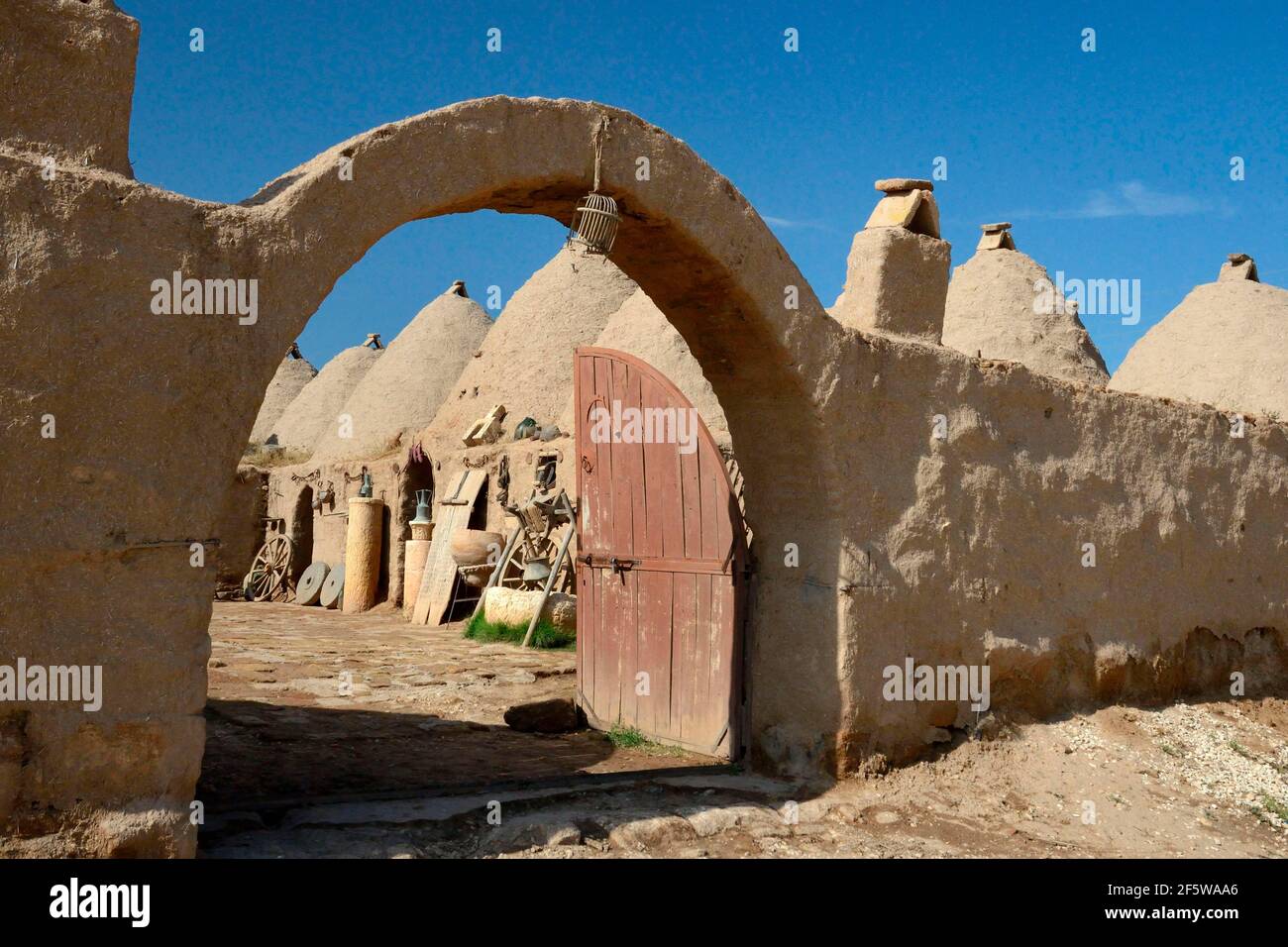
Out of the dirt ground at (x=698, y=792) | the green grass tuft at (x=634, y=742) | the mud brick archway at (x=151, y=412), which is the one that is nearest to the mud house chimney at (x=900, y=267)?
the dirt ground at (x=698, y=792)

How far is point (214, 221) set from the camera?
3.47m

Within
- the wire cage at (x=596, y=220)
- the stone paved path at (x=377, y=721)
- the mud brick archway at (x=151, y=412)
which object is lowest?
the stone paved path at (x=377, y=721)

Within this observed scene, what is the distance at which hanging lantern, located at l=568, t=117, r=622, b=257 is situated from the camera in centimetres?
438

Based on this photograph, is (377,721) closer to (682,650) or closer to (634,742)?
(634,742)

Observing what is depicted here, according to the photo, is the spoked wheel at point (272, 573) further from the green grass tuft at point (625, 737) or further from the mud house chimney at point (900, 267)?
the mud house chimney at point (900, 267)

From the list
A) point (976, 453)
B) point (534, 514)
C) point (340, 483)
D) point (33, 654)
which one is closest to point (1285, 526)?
point (976, 453)

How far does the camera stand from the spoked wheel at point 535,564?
11242 mm

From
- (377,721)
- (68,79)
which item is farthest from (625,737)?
(68,79)

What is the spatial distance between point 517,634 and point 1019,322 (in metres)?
7.23

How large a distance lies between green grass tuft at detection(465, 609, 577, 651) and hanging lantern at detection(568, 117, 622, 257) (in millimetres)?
6371

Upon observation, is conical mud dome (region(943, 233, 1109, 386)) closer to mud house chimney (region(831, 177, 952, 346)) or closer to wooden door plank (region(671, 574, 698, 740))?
mud house chimney (region(831, 177, 952, 346))

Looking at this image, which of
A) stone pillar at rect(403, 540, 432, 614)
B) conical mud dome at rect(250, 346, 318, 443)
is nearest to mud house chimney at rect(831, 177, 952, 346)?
stone pillar at rect(403, 540, 432, 614)

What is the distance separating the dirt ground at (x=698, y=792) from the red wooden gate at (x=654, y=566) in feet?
0.92
